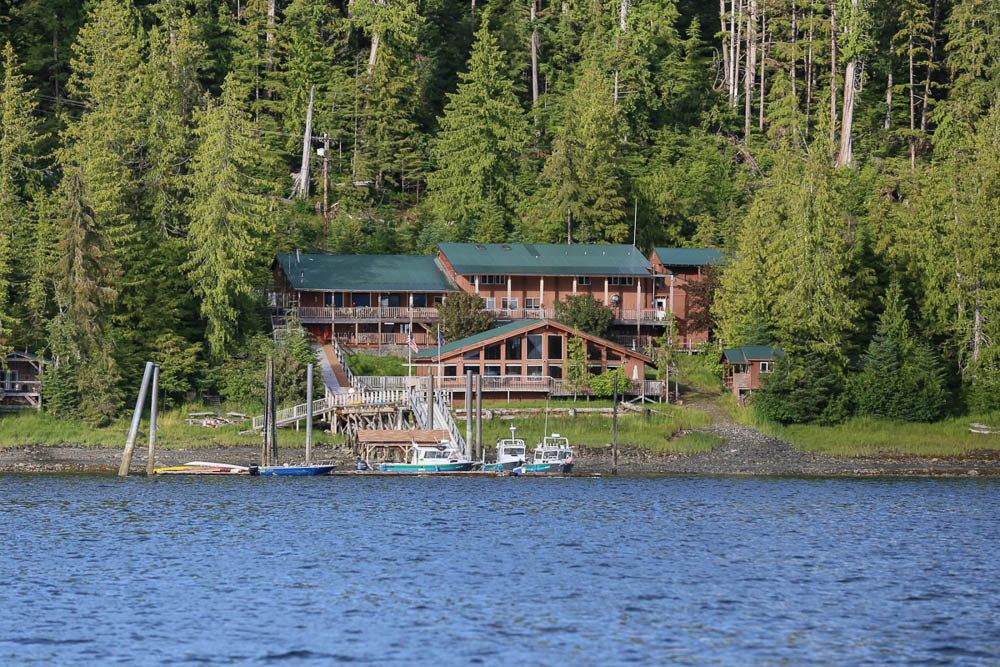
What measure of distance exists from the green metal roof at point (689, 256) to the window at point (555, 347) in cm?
1372

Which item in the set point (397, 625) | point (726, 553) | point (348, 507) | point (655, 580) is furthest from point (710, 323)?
point (397, 625)

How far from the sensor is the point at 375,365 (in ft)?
249

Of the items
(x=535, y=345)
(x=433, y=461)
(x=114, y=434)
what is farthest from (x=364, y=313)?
(x=433, y=461)

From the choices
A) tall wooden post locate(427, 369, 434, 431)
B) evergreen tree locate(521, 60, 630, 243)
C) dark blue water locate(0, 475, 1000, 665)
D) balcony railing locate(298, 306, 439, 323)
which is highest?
evergreen tree locate(521, 60, 630, 243)

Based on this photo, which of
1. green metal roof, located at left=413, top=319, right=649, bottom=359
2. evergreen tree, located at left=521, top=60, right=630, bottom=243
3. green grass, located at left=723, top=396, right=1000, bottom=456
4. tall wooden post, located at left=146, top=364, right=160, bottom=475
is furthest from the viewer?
evergreen tree, located at left=521, top=60, right=630, bottom=243

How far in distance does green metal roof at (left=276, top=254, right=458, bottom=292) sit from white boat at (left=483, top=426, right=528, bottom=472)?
70.0ft

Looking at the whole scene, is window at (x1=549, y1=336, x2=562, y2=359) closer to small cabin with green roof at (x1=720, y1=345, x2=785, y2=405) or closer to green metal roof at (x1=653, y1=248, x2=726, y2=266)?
small cabin with green roof at (x1=720, y1=345, x2=785, y2=405)

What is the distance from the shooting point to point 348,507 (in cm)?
5106

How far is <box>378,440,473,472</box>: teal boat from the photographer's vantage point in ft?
196

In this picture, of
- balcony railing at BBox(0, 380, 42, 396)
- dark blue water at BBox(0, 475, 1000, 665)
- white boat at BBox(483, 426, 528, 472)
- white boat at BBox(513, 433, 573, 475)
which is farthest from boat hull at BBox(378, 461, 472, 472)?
balcony railing at BBox(0, 380, 42, 396)

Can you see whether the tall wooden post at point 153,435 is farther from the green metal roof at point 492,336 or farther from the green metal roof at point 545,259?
the green metal roof at point 545,259

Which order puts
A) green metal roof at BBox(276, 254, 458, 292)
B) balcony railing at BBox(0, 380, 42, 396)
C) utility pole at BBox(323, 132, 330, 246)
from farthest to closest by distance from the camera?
utility pole at BBox(323, 132, 330, 246) < green metal roof at BBox(276, 254, 458, 292) < balcony railing at BBox(0, 380, 42, 396)

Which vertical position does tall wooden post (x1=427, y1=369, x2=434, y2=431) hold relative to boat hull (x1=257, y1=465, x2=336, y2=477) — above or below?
above

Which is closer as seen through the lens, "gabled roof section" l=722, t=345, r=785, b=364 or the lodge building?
"gabled roof section" l=722, t=345, r=785, b=364
